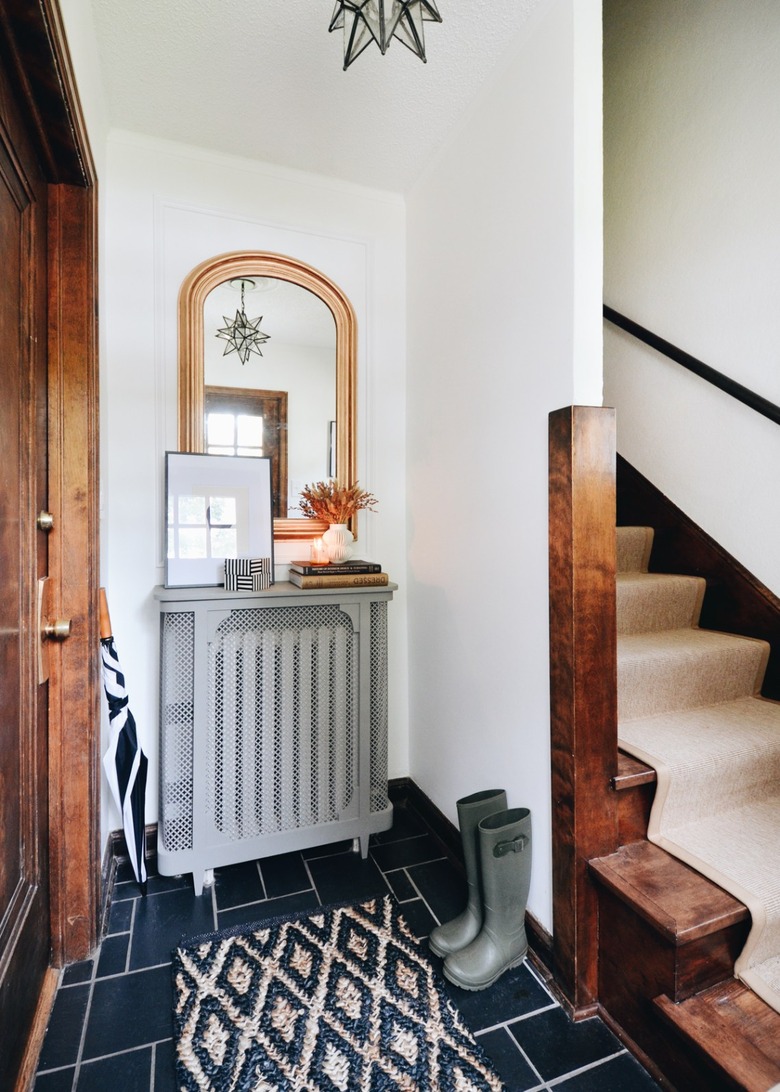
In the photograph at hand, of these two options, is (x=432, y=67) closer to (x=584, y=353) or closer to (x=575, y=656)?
(x=584, y=353)

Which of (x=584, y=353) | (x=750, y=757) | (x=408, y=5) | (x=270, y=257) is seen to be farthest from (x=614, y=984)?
(x=270, y=257)

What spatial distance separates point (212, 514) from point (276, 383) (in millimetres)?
→ 644

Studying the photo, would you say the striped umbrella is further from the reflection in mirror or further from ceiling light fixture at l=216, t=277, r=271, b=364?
ceiling light fixture at l=216, t=277, r=271, b=364

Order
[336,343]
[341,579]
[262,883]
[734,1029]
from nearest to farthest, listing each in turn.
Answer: [734,1029] < [262,883] < [341,579] < [336,343]

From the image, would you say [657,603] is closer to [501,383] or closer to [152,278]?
[501,383]

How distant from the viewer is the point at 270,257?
7.63ft

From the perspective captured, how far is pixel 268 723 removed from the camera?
197cm

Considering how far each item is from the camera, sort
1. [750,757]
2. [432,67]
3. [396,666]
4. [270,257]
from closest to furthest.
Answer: [750,757] < [432,67] < [270,257] < [396,666]

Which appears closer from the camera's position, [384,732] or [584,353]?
[584,353]

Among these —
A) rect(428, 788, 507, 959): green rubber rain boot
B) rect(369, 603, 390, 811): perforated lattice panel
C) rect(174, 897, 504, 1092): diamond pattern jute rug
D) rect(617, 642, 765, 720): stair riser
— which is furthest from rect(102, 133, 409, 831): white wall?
rect(617, 642, 765, 720): stair riser

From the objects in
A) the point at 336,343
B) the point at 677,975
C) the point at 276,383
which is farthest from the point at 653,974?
the point at 336,343

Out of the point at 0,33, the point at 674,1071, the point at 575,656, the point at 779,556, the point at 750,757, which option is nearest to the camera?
the point at 0,33

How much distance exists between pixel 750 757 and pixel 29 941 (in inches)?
76.3

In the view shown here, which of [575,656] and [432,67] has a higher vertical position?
[432,67]
